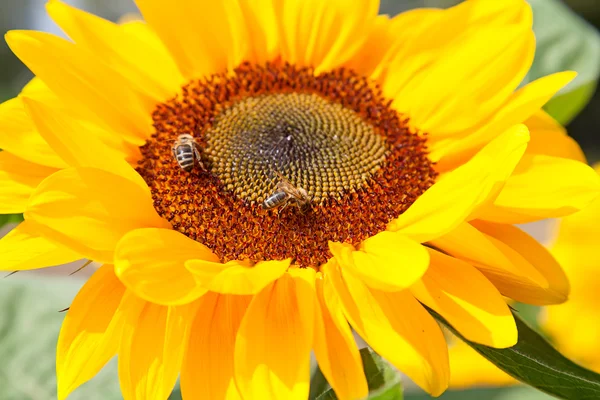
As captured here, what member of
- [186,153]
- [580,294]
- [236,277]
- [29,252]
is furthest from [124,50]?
[580,294]

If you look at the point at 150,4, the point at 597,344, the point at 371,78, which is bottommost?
the point at 597,344

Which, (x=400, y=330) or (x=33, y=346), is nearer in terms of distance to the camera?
(x=400, y=330)

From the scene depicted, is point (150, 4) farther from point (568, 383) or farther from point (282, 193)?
point (568, 383)

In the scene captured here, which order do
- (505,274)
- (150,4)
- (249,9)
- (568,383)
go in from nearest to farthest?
(568,383)
(505,274)
(150,4)
(249,9)

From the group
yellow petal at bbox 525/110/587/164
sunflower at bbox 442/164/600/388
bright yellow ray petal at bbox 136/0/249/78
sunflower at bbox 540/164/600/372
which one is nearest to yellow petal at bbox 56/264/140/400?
bright yellow ray petal at bbox 136/0/249/78

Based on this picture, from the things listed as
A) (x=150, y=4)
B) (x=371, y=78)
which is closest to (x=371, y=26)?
(x=371, y=78)

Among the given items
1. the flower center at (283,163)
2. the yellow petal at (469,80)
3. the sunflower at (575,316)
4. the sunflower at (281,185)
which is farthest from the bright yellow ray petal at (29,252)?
the sunflower at (575,316)

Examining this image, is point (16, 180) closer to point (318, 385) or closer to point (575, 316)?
point (318, 385)
